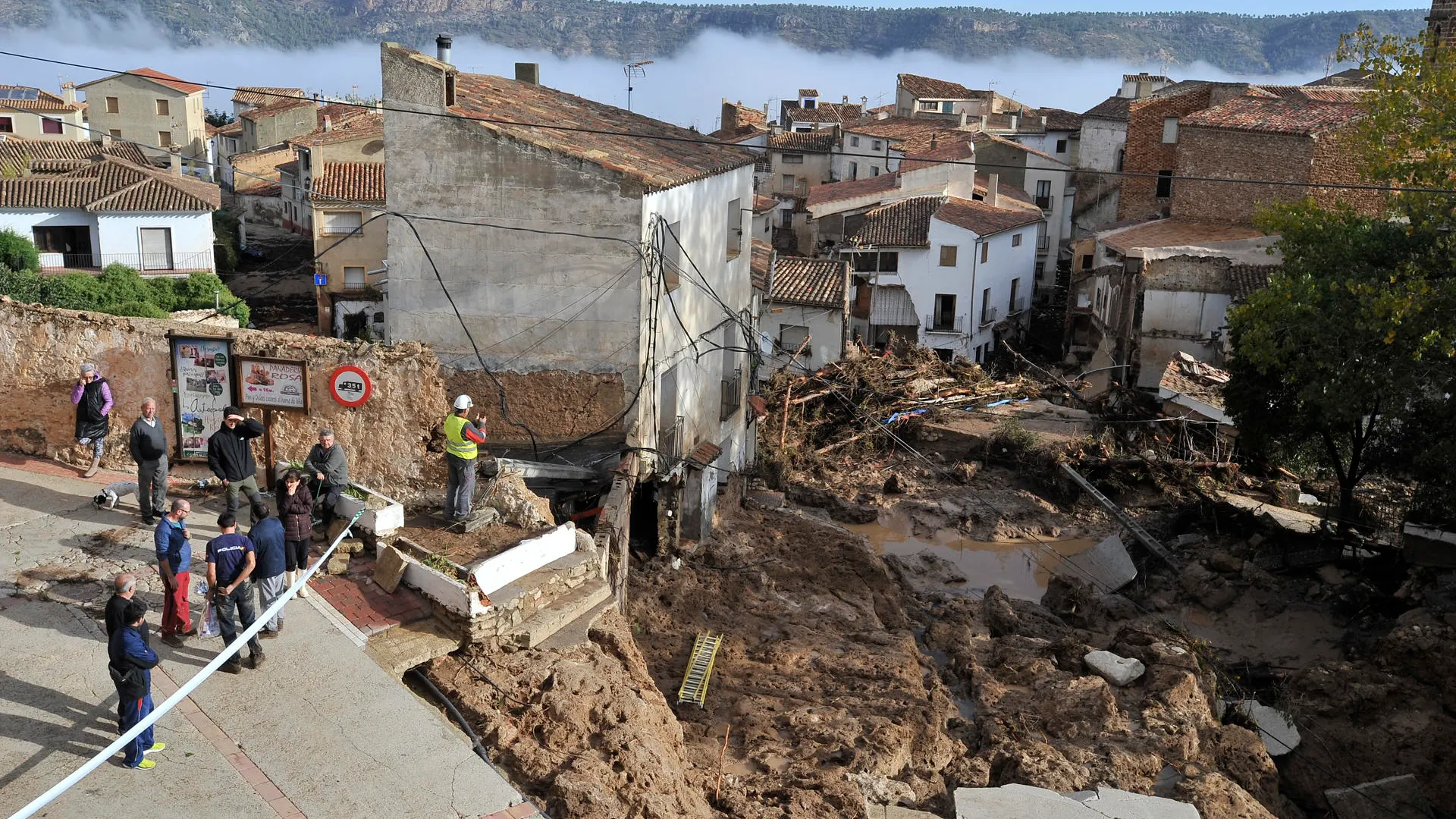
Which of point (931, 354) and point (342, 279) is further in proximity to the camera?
point (342, 279)

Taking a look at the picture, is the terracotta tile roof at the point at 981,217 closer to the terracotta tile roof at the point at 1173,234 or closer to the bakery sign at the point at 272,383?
the terracotta tile roof at the point at 1173,234

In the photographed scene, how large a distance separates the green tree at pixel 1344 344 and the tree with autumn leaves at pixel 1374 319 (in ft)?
0.09

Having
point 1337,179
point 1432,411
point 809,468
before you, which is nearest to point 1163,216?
point 1337,179

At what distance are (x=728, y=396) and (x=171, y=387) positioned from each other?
11.8 m

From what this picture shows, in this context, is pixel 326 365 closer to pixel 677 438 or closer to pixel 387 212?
pixel 387 212

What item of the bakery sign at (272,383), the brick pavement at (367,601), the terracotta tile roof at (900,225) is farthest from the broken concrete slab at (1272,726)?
the terracotta tile roof at (900,225)

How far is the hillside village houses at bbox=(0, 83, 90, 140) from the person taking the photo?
231 feet

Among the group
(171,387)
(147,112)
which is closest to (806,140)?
(147,112)

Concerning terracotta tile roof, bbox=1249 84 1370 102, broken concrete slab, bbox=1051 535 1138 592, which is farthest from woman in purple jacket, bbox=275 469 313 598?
terracotta tile roof, bbox=1249 84 1370 102

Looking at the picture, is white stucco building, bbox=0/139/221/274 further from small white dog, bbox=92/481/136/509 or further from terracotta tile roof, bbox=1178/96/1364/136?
small white dog, bbox=92/481/136/509

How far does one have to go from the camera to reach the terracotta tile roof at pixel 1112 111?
6100cm

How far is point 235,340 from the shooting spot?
13.9 metres

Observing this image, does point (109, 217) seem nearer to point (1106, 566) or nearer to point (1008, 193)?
point (1008, 193)

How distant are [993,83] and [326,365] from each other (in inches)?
2937
